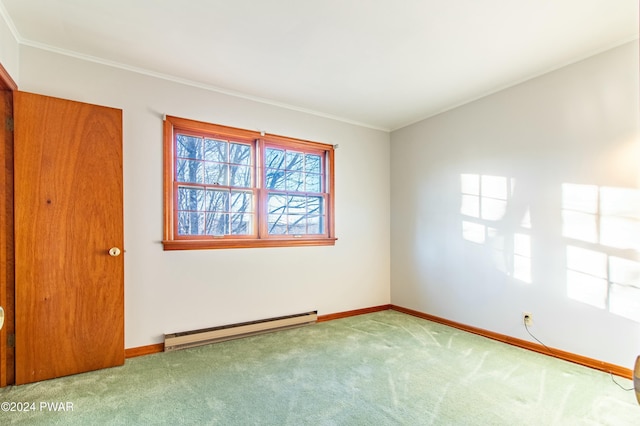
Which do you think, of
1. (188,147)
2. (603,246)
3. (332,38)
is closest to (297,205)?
(188,147)

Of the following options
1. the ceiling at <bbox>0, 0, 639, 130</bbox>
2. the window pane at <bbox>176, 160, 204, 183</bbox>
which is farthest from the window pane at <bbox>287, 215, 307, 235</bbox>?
the ceiling at <bbox>0, 0, 639, 130</bbox>

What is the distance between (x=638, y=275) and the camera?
239 centimetres

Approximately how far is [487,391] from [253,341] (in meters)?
2.08

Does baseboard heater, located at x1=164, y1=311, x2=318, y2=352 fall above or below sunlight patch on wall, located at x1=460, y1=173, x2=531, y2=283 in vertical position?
below

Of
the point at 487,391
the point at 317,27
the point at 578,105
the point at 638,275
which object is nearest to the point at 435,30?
the point at 317,27

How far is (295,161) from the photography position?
3.91 meters

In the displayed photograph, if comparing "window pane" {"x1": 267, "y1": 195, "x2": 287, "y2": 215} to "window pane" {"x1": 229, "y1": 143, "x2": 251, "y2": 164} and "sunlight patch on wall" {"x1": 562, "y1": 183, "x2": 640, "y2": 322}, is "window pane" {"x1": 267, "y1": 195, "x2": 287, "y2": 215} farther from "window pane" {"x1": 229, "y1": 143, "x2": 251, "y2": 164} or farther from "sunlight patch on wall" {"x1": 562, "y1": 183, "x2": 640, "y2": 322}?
"sunlight patch on wall" {"x1": 562, "y1": 183, "x2": 640, "y2": 322}

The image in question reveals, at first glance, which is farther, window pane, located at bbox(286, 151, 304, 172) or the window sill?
window pane, located at bbox(286, 151, 304, 172)

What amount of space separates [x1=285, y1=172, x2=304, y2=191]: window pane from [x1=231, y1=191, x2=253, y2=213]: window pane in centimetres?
51

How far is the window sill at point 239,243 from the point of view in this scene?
302cm

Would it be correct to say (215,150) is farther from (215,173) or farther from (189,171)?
(189,171)

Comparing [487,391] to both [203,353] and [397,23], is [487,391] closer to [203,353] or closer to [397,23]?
[203,353]

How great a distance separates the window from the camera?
312 centimetres

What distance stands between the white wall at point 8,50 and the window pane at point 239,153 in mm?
1744
